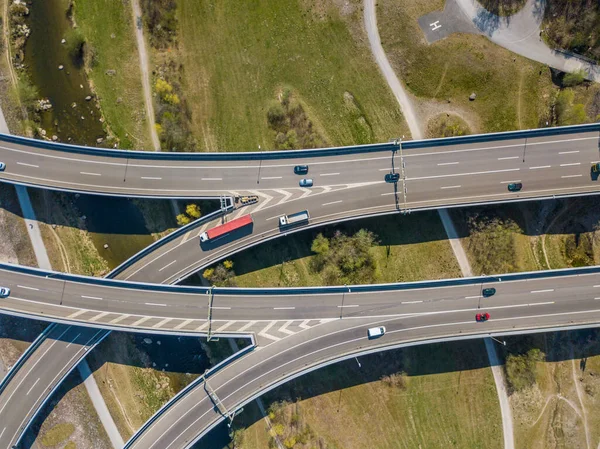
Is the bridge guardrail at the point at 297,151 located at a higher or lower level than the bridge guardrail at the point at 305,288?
higher

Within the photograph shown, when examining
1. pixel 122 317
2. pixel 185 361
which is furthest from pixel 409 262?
pixel 122 317

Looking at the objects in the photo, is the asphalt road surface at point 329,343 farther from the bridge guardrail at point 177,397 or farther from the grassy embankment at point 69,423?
the grassy embankment at point 69,423

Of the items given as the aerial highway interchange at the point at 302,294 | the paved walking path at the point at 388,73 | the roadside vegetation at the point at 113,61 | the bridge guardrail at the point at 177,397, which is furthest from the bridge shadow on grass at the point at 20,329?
the paved walking path at the point at 388,73

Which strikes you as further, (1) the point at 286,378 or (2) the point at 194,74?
(2) the point at 194,74

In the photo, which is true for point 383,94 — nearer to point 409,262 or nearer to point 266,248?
point 409,262

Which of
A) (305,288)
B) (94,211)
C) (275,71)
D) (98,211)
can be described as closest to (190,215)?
(98,211)

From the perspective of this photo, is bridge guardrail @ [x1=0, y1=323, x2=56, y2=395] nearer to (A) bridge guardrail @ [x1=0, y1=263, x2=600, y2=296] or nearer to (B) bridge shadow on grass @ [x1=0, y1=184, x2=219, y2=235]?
(A) bridge guardrail @ [x1=0, y1=263, x2=600, y2=296]
